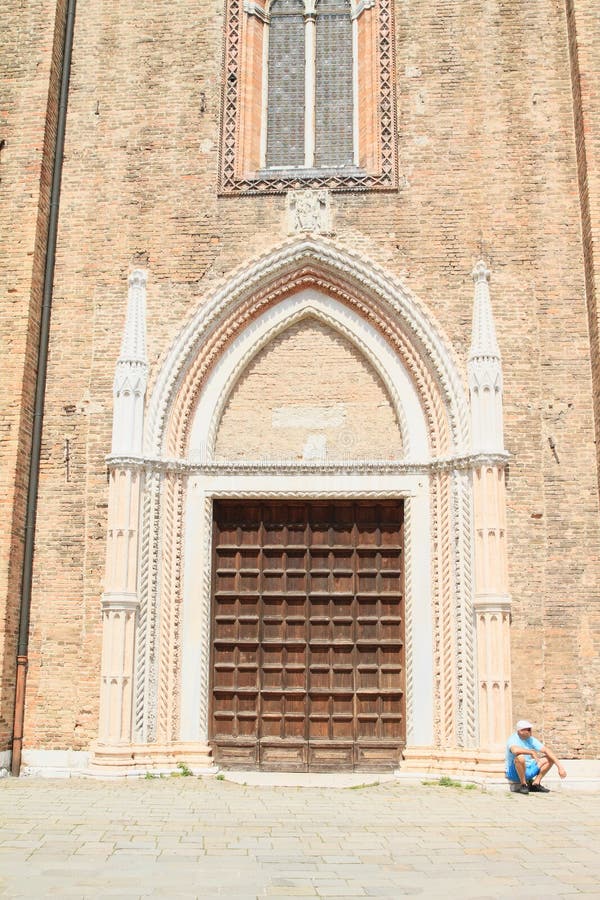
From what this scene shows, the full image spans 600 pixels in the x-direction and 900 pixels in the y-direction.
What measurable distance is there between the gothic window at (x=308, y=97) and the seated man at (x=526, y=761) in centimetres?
657

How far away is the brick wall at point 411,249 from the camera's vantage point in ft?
32.9

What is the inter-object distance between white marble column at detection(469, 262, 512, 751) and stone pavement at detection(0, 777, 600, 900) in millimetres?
1002

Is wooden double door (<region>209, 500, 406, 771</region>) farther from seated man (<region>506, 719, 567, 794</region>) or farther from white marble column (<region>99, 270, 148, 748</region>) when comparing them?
seated man (<region>506, 719, 567, 794</region>)

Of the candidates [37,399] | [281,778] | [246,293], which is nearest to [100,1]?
[246,293]

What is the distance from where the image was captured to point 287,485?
418 inches

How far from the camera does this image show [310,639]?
1036 centimetres

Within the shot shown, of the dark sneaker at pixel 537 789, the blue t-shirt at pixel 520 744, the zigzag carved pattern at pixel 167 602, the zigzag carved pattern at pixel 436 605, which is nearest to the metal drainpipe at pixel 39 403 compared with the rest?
the zigzag carved pattern at pixel 167 602

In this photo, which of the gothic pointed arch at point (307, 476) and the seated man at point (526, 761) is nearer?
the seated man at point (526, 761)

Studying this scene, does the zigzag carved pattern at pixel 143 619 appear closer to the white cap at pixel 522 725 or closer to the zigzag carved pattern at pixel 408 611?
the zigzag carved pattern at pixel 408 611

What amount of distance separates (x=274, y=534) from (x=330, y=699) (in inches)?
78.3

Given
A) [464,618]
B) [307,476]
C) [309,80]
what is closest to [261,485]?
[307,476]

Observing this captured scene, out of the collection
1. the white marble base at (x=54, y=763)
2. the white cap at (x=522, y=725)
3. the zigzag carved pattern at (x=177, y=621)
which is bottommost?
the white marble base at (x=54, y=763)

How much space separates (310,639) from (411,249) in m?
4.78

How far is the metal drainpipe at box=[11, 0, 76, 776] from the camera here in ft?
32.8
